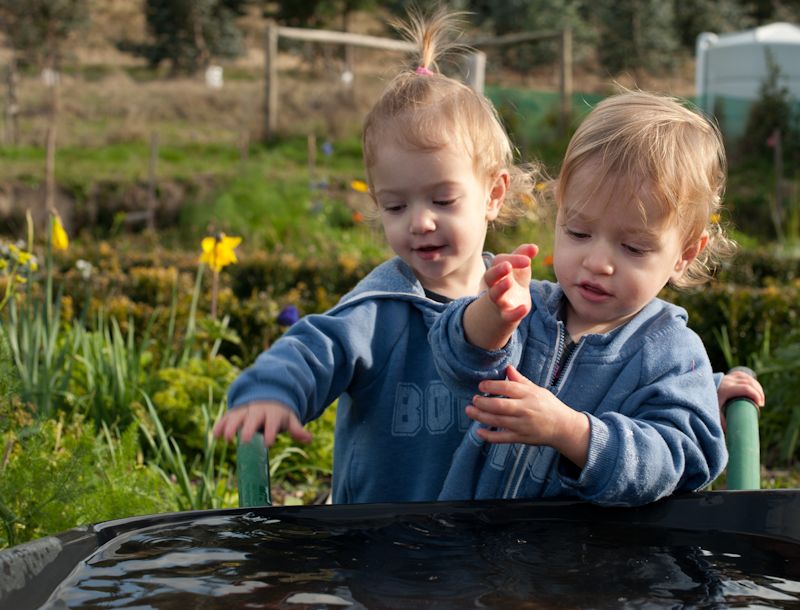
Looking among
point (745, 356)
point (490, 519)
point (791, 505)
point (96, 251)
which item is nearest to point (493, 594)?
point (490, 519)

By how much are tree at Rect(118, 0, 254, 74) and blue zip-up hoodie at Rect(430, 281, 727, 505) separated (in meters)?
26.5

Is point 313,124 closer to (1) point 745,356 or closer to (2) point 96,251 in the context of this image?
(2) point 96,251

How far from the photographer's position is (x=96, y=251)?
671cm

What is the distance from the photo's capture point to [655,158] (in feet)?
4.99

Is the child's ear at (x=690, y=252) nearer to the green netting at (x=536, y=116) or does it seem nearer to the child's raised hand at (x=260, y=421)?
the child's raised hand at (x=260, y=421)

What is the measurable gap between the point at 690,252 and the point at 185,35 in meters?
27.4

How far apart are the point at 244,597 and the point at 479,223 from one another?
1.14 metres

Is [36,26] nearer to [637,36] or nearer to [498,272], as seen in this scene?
[637,36]

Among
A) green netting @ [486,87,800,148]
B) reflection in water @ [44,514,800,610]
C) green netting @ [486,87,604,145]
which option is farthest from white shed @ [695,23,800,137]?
reflection in water @ [44,514,800,610]

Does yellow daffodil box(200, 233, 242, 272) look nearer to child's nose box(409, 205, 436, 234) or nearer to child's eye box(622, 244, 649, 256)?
child's nose box(409, 205, 436, 234)

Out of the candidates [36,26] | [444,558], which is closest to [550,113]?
[444,558]

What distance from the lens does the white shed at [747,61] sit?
16.2m

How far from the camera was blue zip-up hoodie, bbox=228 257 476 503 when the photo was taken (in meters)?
1.84

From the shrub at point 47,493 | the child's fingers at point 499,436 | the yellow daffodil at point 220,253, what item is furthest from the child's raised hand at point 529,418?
the yellow daffodil at point 220,253
